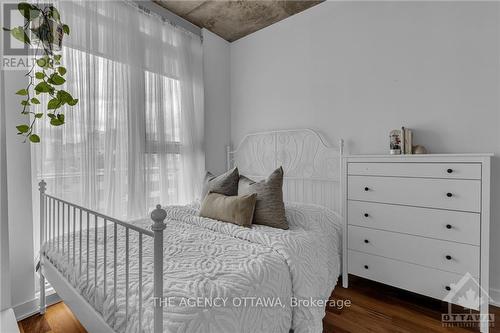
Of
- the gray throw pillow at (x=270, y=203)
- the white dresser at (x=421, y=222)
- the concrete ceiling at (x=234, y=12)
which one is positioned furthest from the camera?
the concrete ceiling at (x=234, y=12)

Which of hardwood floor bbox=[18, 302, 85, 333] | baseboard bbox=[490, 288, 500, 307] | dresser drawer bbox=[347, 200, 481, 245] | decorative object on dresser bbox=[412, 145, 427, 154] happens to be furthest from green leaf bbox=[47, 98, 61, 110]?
baseboard bbox=[490, 288, 500, 307]

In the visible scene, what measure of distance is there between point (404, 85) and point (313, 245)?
1487mm

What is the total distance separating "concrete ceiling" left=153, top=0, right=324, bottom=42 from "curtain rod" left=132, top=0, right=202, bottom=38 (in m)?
0.04

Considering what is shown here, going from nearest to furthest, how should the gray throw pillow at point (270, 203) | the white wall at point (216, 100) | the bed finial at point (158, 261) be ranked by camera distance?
1. the bed finial at point (158, 261)
2. the gray throw pillow at point (270, 203)
3. the white wall at point (216, 100)

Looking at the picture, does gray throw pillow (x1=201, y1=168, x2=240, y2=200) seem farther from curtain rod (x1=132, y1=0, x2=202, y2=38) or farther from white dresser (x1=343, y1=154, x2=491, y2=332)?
curtain rod (x1=132, y1=0, x2=202, y2=38)

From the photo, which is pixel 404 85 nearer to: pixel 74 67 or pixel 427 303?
pixel 427 303

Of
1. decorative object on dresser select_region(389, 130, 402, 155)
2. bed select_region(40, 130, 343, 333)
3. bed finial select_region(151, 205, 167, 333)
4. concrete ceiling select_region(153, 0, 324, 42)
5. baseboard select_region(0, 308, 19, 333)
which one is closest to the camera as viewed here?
bed finial select_region(151, 205, 167, 333)

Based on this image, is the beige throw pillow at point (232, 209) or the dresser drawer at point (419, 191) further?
the beige throw pillow at point (232, 209)

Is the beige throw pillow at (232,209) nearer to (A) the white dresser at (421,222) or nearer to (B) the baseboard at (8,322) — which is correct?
(A) the white dresser at (421,222)

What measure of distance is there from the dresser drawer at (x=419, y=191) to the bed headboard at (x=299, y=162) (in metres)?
0.30

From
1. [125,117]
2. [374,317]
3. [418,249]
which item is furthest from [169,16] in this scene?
[374,317]

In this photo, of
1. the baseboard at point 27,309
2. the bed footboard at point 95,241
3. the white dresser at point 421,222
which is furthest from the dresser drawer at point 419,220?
the baseboard at point 27,309

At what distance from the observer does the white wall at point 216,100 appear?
3.10m

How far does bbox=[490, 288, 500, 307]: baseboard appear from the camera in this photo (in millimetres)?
1821
